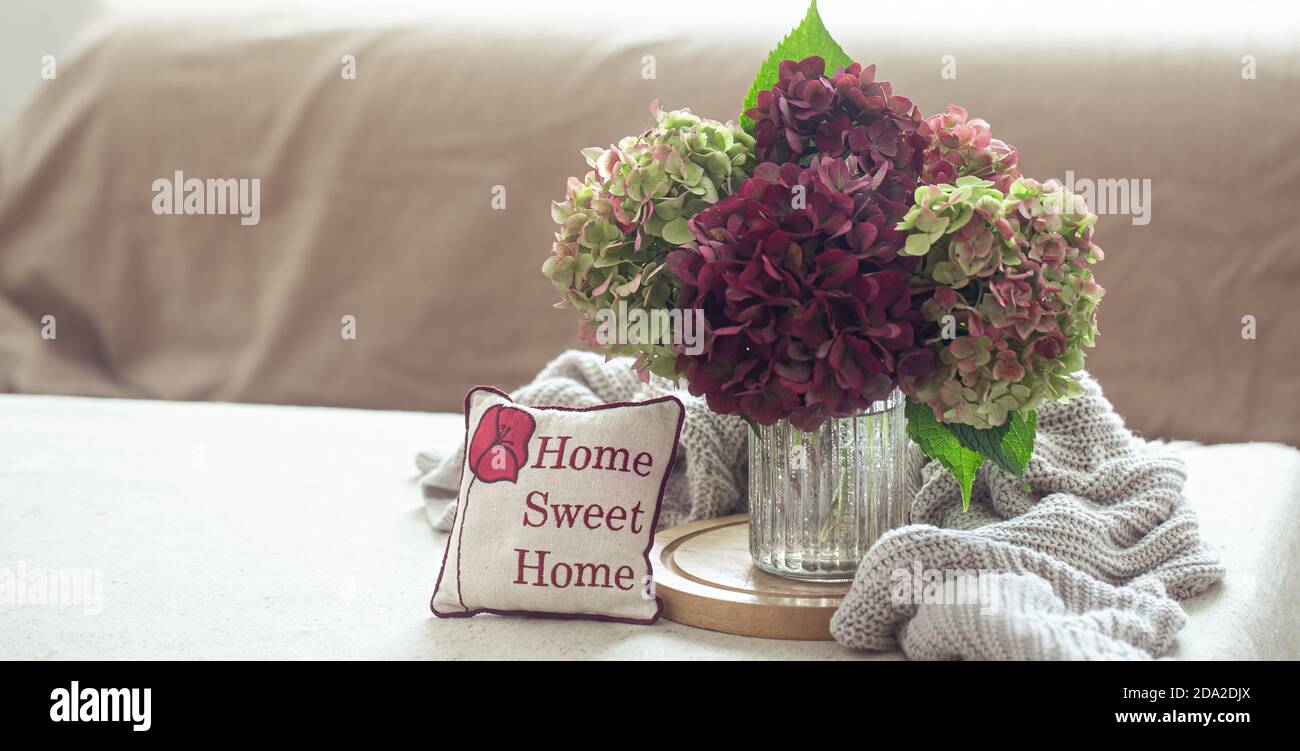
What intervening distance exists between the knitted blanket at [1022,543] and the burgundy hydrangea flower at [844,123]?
24cm

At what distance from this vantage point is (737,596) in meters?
0.90

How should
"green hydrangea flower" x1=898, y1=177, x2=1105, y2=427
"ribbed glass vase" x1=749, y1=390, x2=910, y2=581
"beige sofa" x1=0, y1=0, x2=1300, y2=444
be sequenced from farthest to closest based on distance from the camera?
"beige sofa" x1=0, y1=0, x2=1300, y2=444 → "ribbed glass vase" x1=749, y1=390, x2=910, y2=581 → "green hydrangea flower" x1=898, y1=177, x2=1105, y2=427

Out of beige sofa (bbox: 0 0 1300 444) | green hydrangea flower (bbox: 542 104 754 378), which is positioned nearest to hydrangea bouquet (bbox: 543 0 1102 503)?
green hydrangea flower (bbox: 542 104 754 378)

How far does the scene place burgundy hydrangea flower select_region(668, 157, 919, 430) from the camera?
2.62 ft

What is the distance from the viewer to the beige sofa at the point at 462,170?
164 cm

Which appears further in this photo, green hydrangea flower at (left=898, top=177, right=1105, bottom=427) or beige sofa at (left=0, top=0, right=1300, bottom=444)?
beige sofa at (left=0, top=0, right=1300, bottom=444)

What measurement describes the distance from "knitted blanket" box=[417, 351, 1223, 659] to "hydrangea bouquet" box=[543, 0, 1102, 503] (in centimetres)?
8

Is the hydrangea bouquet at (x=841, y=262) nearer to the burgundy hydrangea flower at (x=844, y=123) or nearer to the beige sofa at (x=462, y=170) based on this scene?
the burgundy hydrangea flower at (x=844, y=123)

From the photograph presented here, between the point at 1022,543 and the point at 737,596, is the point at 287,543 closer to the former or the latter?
the point at 737,596

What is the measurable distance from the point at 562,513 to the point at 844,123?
0.33 metres

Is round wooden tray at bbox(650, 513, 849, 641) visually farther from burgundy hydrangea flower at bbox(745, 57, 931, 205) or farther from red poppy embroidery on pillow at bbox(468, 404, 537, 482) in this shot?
burgundy hydrangea flower at bbox(745, 57, 931, 205)

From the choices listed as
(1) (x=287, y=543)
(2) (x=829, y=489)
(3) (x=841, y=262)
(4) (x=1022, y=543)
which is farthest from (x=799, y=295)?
(1) (x=287, y=543)

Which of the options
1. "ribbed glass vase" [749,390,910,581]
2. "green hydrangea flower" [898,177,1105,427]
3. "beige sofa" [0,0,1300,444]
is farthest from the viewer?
"beige sofa" [0,0,1300,444]

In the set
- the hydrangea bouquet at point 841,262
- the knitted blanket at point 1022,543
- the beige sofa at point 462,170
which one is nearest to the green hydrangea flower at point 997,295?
the hydrangea bouquet at point 841,262
